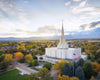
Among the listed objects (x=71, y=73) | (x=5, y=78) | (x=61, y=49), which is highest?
(x=61, y=49)

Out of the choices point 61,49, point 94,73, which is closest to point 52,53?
point 61,49

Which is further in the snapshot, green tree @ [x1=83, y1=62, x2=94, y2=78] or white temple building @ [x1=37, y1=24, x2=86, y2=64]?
white temple building @ [x1=37, y1=24, x2=86, y2=64]

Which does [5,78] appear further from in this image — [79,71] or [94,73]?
[94,73]

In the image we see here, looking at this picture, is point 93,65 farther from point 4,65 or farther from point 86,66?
point 4,65

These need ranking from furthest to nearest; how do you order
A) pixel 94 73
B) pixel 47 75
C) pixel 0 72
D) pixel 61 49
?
pixel 61 49 < pixel 0 72 < pixel 94 73 < pixel 47 75

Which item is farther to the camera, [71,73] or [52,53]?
[52,53]

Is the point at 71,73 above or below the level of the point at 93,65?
below

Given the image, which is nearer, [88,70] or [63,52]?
[88,70]

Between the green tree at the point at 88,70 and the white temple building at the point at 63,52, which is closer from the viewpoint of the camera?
the green tree at the point at 88,70

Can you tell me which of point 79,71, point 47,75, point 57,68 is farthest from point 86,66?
point 47,75

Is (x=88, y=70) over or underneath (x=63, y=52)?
underneath

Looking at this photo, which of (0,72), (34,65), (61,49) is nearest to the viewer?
(0,72)
